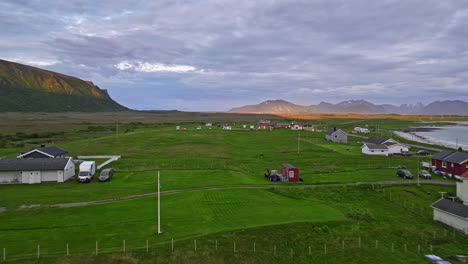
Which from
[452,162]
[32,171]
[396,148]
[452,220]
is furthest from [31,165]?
[396,148]

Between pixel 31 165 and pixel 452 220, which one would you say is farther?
pixel 31 165

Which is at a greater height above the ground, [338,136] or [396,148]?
[338,136]

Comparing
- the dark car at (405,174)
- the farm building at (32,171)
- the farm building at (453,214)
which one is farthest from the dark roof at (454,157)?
the farm building at (32,171)

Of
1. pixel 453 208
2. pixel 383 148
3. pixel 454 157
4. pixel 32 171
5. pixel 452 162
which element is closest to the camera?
pixel 453 208

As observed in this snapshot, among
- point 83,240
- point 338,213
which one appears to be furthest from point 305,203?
point 83,240

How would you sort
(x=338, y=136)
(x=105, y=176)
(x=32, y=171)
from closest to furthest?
(x=32, y=171), (x=105, y=176), (x=338, y=136)

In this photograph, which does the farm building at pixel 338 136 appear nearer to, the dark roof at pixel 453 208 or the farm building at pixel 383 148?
the farm building at pixel 383 148

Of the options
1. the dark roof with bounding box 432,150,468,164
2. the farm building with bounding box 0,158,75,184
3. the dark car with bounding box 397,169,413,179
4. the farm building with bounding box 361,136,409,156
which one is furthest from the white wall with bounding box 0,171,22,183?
the farm building with bounding box 361,136,409,156

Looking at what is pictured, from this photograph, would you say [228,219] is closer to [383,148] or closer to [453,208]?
[453,208]
